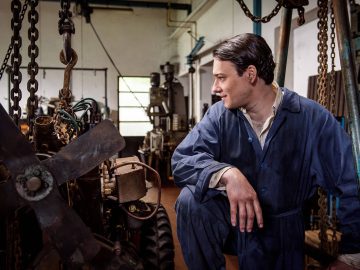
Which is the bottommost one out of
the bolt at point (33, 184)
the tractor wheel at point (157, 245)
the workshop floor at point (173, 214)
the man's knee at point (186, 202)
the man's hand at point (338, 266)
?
the workshop floor at point (173, 214)

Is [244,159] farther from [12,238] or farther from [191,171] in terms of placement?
[12,238]

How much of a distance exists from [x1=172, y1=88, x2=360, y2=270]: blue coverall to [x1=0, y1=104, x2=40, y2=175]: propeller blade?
77cm

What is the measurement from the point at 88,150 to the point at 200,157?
630mm

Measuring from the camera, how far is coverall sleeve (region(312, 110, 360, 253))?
5.56 ft

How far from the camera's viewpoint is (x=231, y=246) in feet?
6.11

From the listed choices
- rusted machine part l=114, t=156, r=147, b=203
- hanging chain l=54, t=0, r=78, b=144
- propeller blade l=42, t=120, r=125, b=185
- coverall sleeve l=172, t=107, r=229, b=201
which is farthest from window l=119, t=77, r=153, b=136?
propeller blade l=42, t=120, r=125, b=185

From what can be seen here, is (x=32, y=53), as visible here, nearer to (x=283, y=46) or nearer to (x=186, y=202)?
(x=186, y=202)

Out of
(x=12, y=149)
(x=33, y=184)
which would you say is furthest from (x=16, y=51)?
(x=33, y=184)

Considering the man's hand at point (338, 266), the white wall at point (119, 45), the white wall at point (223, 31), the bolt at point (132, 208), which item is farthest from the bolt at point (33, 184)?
the white wall at point (119, 45)

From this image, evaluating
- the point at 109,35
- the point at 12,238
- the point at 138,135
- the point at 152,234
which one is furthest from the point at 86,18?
the point at 12,238

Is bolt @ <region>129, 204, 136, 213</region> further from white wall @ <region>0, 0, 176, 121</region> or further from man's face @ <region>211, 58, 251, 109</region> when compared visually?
white wall @ <region>0, 0, 176, 121</region>

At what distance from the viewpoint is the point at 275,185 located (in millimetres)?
1794

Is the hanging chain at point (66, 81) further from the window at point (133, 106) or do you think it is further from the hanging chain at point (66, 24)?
Answer: the window at point (133, 106)

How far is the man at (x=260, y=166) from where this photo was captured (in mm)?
1733
